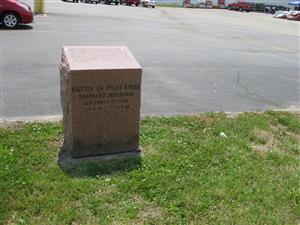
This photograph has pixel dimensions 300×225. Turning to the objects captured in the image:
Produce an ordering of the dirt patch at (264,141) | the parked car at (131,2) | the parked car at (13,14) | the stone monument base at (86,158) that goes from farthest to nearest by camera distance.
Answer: the parked car at (131,2)
the parked car at (13,14)
the dirt patch at (264,141)
the stone monument base at (86,158)

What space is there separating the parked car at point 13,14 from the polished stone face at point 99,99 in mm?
11672

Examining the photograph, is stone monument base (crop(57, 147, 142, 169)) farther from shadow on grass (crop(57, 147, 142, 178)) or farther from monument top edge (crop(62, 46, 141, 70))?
monument top edge (crop(62, 46, 141, 70))

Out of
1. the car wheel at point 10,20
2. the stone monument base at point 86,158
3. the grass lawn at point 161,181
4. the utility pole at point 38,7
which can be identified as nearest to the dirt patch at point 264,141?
the grass lawn at point 161,181

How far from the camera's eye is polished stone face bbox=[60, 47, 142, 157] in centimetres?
→ 510

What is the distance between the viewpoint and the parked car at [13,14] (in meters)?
16.0

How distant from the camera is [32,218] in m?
4.16

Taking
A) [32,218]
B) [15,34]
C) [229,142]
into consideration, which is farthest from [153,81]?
[15,34]

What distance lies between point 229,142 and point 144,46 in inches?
335

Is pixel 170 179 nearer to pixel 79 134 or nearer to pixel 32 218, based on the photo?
pixel 79 134

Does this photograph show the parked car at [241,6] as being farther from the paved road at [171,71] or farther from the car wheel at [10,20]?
the car wheel at [10,20]

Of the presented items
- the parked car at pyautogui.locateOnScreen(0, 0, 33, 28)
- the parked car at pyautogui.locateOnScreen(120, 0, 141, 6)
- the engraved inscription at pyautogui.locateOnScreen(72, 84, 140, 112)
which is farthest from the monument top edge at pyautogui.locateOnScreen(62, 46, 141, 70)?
the parked car at pyautogui.locateOnScreen(120, 0, 141, 6)

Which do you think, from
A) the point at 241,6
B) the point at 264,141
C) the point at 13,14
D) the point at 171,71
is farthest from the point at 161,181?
the point at 241,6

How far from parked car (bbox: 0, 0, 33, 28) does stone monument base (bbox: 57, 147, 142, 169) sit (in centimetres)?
1182

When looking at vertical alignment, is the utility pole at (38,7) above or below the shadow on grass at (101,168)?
above
